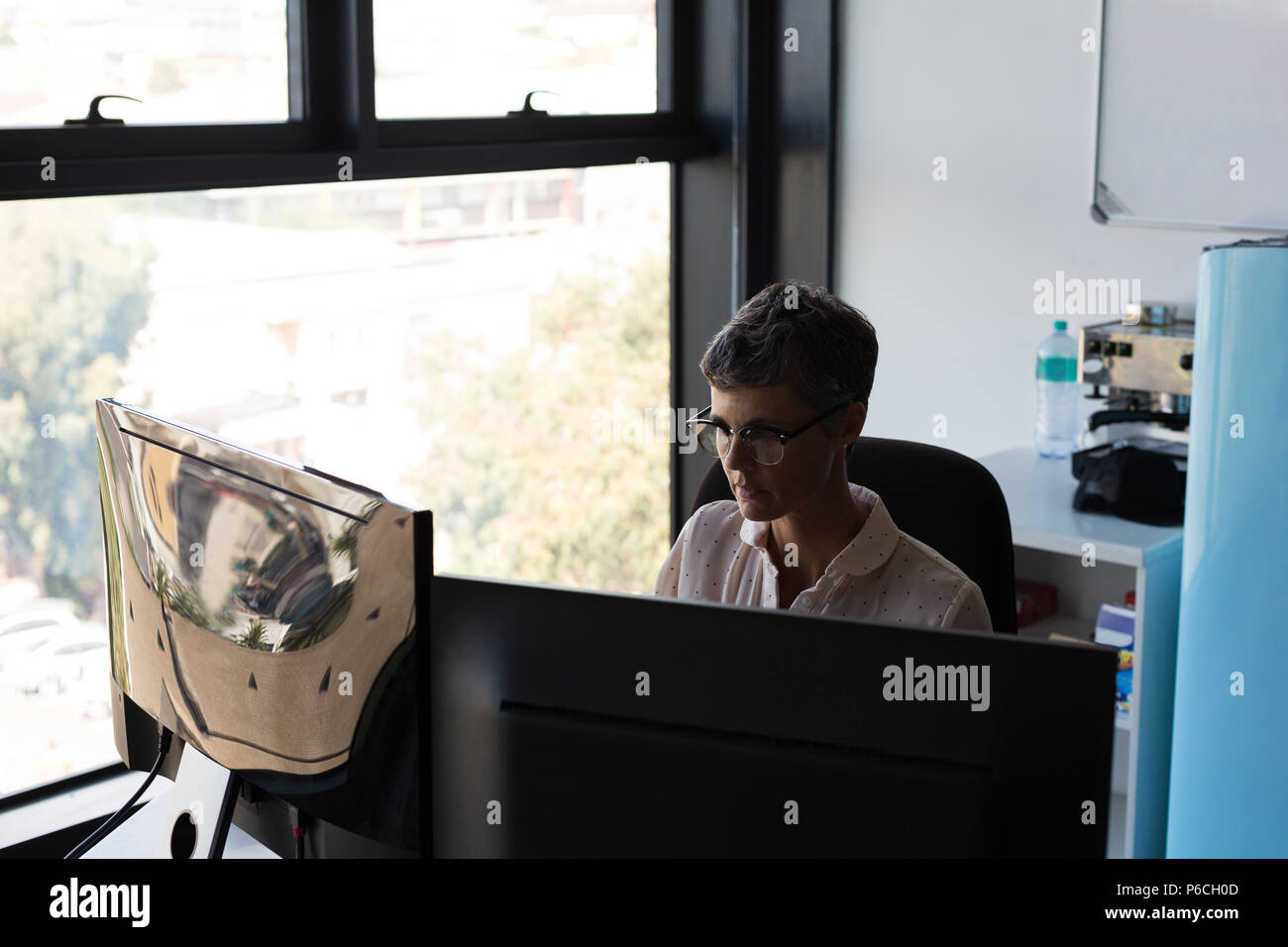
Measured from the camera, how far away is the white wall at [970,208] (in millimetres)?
2760

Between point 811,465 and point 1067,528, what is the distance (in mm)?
951

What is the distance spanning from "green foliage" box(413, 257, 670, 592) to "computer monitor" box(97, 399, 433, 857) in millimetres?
1526

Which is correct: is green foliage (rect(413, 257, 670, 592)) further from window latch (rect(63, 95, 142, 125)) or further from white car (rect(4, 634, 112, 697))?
window latch (rect(63, 95, 142, 125))

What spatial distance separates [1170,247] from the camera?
8.74 ft

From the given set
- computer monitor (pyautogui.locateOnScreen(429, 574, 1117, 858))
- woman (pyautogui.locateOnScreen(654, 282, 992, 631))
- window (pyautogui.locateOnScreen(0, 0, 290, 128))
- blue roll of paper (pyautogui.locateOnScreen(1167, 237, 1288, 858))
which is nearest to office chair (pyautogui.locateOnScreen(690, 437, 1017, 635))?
woman (pyautogui.locateOnScreen(654, 282, 992, 631))

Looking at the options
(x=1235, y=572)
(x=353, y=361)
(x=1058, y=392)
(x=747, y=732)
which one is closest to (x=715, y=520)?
(x=747, y=732)

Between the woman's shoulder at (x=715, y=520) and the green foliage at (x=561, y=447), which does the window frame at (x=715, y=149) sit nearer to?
the green foliage at (x=561, y=447)

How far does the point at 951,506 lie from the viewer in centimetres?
172

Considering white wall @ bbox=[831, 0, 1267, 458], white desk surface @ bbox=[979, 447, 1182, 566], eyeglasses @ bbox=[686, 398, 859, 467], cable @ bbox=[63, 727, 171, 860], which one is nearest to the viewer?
cable @ bbox=[63, 727, 171, 860]

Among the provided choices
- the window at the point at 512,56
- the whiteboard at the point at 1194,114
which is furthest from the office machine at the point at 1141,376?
the window at the point at 512,56

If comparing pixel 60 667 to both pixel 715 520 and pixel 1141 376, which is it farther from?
pixel 1141 376

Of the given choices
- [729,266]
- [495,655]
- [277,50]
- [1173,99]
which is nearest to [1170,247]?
[1173,99]

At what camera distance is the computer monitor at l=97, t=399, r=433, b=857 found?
3.32 ft

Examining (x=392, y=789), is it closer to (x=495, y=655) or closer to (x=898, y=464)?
(x=495, y=655)
